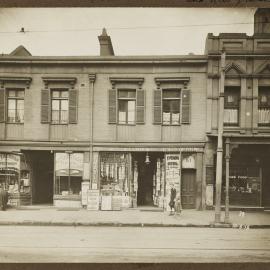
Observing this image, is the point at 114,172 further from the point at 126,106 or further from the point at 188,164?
the point at 188,164

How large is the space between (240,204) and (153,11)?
1245cm

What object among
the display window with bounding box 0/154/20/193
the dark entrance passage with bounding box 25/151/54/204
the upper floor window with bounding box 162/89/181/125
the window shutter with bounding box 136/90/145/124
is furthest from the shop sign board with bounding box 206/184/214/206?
the display window with bounding box 0/154/20/193

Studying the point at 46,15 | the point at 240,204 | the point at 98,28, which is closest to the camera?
the point at 46,15

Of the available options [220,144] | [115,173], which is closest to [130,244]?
[220,144]

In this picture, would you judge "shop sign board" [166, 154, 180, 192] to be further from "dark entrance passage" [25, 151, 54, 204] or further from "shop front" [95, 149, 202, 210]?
"dark entrance passage" [25, 151, 54, 204]

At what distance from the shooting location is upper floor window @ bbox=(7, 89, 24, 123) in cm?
2002

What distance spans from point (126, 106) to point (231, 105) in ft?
15.2

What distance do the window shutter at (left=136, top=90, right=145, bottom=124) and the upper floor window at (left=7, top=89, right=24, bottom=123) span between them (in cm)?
506

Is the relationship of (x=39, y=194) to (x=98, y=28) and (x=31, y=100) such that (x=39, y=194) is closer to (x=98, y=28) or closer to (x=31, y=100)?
(x=31, y=100)

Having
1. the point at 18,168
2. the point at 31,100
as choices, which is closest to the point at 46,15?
the point at 31,100

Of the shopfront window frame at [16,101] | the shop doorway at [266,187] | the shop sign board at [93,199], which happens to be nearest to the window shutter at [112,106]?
the shop sign board at [93,199]

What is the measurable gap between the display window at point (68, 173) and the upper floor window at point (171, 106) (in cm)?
426

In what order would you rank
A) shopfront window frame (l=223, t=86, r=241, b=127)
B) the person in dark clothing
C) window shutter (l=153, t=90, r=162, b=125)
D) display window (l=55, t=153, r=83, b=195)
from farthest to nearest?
display window (l=55, t=153, r=83, b=195), window shutter (l=153, t=90, r=162, b=125), shopfront window frame (l=223, t=86, r=241, b=127), the person in dark clothing

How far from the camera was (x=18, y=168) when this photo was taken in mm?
21203
